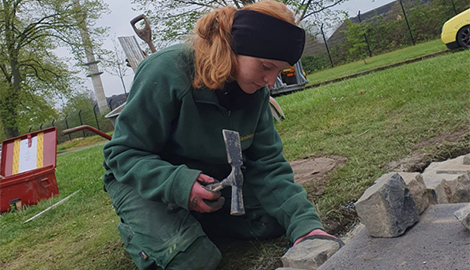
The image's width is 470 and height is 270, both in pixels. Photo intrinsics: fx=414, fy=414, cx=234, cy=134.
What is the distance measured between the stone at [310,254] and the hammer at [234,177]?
0.24 meters

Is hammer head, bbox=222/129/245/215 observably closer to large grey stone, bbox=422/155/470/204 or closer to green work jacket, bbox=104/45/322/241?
green work jacket, bbox=104/45/322/241

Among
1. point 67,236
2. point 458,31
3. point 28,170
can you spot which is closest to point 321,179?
point 67,236

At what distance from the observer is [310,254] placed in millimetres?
1493

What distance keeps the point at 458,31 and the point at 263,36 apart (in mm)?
10077

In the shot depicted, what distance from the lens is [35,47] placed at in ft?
67.3

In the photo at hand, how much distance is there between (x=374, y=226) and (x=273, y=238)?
756 mm

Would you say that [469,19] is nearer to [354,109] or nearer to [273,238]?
[354,109]

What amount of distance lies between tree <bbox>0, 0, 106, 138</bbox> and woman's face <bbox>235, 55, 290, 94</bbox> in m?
20.6

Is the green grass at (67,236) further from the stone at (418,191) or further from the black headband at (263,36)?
the stone at (418,191)

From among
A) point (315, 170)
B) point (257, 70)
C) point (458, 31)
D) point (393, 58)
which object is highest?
point (393, 58)

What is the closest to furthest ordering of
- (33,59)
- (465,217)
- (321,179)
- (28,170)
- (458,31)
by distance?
(465,217) → (321,179) → (28,170) → (458,31) → (33,59)

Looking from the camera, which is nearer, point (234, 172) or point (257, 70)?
point (234, 172)

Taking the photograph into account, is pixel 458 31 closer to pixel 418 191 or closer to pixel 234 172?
pixel 418 191

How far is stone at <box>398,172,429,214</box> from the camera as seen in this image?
1532 mm
